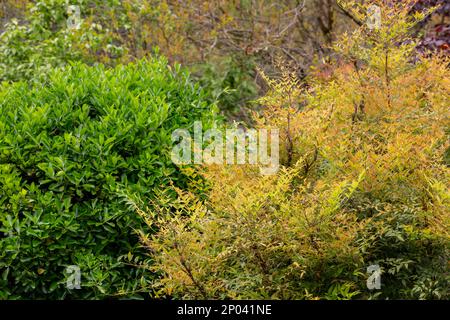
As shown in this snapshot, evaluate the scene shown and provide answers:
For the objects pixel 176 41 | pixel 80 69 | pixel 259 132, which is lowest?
pixel 259 132

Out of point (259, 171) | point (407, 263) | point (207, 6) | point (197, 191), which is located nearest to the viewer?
point (407, 263)

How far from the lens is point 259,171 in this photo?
3217mm

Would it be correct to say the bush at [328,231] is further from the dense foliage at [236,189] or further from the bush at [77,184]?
the bush at [77,184]

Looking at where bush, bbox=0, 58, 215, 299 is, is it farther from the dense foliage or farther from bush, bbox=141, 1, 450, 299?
bush, bbox=141, 1, 450, 299

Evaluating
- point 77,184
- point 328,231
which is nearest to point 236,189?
point 328,231

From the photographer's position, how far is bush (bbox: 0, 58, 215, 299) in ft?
11.5

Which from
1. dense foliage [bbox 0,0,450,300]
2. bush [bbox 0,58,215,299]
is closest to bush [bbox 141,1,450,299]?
dense foliage [bbox 0,0,450,300]

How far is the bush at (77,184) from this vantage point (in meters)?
3.51

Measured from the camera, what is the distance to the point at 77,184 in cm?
358

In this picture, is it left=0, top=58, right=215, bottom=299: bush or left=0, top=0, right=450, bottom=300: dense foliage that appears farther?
left=0, top=58, right=215, bottom=299: bush

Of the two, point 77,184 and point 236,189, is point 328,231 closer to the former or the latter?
point 236,189
